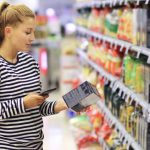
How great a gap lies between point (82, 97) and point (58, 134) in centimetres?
330

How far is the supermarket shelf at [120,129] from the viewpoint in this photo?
2.88 meters

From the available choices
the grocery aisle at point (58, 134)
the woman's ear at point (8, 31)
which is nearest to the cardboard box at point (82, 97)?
the woman's ear at point (8, 31)

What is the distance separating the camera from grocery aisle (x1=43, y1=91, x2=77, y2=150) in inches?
194

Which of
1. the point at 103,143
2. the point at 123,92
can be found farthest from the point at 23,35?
the point at 103,143

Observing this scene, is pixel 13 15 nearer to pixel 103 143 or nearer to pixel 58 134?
pixel 103 143

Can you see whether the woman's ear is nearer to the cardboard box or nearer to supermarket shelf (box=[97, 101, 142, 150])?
the cardboard box

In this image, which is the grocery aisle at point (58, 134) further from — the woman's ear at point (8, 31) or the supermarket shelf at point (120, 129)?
the woman's ear at point (8, 31)

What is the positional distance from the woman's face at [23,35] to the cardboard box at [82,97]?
1.24ft

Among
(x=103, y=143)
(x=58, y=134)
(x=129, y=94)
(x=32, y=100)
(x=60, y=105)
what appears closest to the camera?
(x=32, y=100)

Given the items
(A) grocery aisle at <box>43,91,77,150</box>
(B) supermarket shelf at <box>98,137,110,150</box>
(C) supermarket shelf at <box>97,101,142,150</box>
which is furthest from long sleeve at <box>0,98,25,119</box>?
(A) grocery aisle at <box>43,91,77,150</box>

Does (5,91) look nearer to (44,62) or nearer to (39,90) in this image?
(39,90)

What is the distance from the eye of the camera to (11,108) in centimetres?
219

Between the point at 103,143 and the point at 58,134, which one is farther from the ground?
the point at 103,143

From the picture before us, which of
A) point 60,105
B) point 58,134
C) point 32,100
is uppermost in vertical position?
point 32,100
